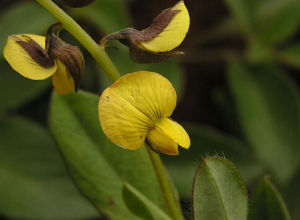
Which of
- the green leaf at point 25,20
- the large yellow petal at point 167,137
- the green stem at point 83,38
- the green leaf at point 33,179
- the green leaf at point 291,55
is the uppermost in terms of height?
the green stem at point 83,38

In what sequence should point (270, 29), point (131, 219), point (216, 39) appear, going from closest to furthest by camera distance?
point (131, 219) < point (270, 29) < point (216, 39)

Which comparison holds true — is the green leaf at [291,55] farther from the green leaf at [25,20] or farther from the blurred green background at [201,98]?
the green leaf at [25,20]

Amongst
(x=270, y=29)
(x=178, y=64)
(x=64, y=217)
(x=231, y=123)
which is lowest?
(x=64, y=217)

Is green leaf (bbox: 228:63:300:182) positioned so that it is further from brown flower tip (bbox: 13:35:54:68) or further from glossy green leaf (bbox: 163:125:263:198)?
brown flower tip (bbox: 13:35:54:68)

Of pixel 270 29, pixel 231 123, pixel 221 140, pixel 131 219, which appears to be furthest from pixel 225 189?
pixel 270 29

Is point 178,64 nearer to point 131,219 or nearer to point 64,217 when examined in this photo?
point 64,217

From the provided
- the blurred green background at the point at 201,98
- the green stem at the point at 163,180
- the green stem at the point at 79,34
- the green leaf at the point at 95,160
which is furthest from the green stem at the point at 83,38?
the blurred green background at the point at 201,98
